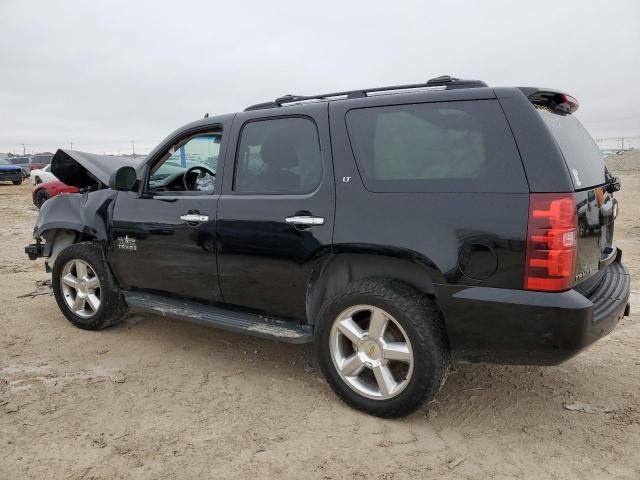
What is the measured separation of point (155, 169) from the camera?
4133 millimetres

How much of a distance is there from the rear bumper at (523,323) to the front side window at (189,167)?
2.12m

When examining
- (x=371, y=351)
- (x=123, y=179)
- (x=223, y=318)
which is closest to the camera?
(x=371, y=351)

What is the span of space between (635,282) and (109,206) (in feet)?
18.8

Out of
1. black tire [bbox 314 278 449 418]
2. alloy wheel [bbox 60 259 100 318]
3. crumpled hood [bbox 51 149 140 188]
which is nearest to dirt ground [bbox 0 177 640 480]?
black tire [bbox 314 278 449 418]

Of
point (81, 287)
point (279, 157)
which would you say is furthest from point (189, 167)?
point (81, 287)

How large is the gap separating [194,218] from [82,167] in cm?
176

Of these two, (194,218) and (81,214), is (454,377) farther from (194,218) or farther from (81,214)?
(81,214)

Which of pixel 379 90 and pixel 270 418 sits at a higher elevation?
pixel 379 90

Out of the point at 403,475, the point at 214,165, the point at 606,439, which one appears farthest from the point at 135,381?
the point at 606,439

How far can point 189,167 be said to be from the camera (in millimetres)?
4387

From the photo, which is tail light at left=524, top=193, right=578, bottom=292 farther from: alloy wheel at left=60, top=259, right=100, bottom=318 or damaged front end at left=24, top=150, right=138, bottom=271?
alloy wheel at left=60, top=259, right=100, bottom=318

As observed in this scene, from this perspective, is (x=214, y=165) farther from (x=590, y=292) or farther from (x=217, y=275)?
(x=590, y=292)

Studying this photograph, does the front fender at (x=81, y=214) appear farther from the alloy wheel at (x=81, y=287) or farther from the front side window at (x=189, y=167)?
the front side window at (x=189, y=167)

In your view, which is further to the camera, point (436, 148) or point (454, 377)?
point (454, 377)
